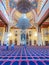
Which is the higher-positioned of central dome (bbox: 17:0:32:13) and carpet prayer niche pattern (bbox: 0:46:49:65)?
central dome (bbox: 17:0:32:13)

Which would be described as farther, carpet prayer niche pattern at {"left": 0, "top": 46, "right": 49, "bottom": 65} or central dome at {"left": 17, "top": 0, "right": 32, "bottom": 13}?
central dome at {"left": 17, "top": 0, "right": 32, "bottom": 13}

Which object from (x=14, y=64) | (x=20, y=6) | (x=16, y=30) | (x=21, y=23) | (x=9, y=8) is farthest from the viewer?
(x=16, y=30)

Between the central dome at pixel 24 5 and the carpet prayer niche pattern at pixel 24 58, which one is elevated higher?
the central dome at pixel 24 5

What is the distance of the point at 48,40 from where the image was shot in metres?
28.6

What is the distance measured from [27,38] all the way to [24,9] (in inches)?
731

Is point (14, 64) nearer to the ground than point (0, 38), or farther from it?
nearer to the ground

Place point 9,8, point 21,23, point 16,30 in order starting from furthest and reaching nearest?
point 16,30
point 9,8
point 21,23

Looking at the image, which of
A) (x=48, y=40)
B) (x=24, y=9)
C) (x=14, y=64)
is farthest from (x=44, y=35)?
(x=14, y=64)

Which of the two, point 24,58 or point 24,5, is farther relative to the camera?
point 24,5

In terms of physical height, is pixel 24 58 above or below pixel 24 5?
below

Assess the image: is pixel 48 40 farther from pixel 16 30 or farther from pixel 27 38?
pixel 16 30

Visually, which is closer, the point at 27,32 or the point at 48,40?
the point at 48,40

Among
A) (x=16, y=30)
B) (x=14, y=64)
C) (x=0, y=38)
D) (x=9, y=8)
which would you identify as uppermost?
(x=9, y=8)

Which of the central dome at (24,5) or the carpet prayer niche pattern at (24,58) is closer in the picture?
the carpet prayer niche pattern at (24,58)
